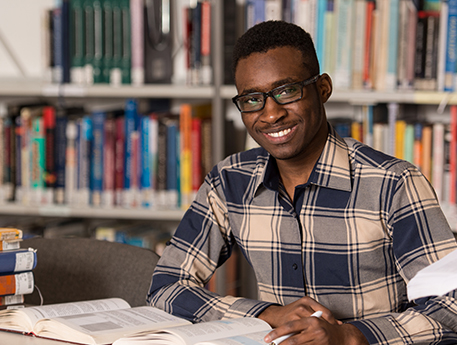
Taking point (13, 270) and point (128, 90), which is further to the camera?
point (128, 90)

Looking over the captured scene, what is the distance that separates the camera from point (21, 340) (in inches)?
34.4

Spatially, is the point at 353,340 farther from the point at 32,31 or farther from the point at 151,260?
the point at 32,31

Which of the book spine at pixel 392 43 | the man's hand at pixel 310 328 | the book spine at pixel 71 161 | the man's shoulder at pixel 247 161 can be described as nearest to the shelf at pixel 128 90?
the book spine at pixel 71 161

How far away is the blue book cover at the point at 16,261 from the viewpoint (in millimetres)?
982

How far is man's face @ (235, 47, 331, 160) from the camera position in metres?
1.06

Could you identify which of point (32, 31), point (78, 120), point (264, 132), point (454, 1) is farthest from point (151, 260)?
point (32, 31)

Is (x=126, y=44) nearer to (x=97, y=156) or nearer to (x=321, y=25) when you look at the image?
(x=97, y=156)

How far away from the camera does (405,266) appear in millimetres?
990

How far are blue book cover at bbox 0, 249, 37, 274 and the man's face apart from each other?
1.60ft

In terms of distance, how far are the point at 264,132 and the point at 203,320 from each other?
0.38 m

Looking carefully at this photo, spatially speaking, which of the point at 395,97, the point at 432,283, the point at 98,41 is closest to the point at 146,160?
the point at 98,41

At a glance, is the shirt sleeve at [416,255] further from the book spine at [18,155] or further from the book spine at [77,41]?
the book spine at [18,155]

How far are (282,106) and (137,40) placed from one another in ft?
3.56

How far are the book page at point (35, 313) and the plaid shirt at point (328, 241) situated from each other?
0.14 metres
